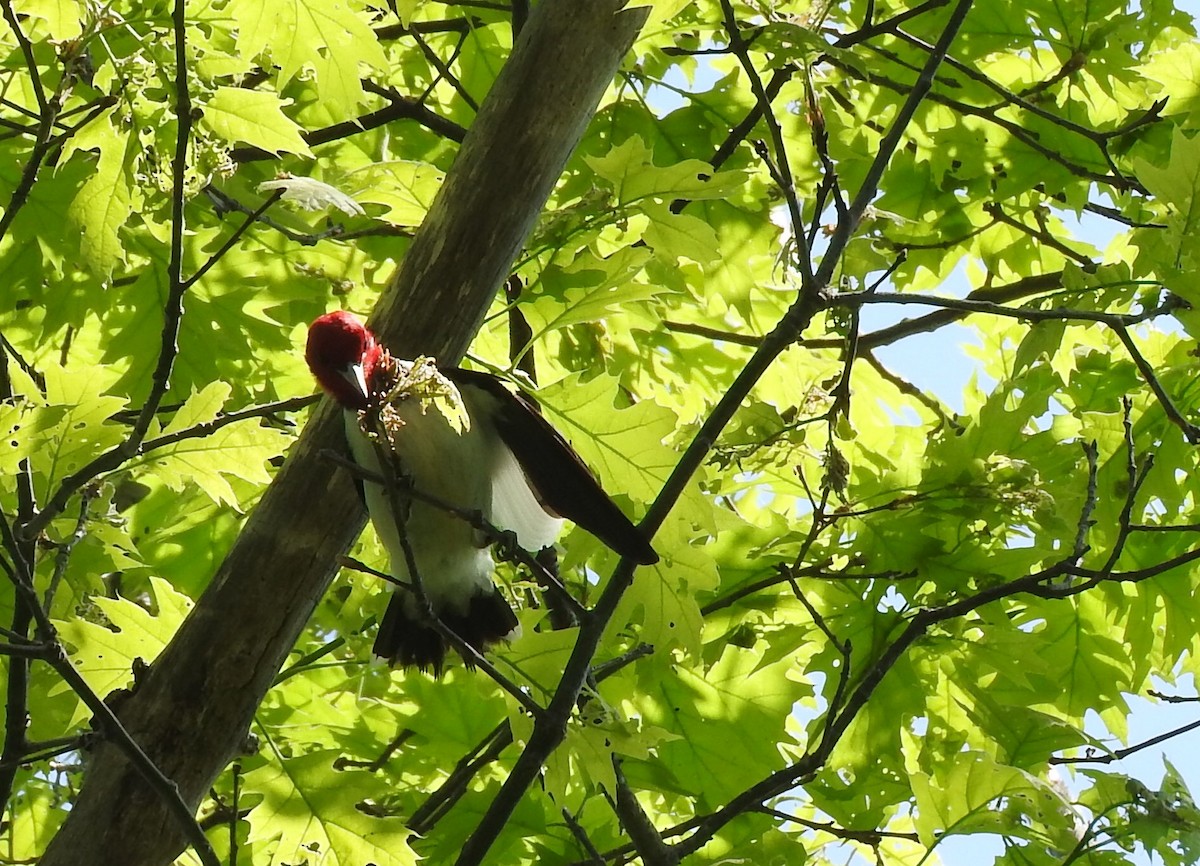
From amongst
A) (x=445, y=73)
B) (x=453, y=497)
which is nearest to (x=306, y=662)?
(x=453, y=497)

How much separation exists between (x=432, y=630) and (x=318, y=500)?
53 cm

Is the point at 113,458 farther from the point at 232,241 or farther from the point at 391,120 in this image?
the point at 391,120

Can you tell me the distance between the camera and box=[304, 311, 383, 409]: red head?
6.22ft

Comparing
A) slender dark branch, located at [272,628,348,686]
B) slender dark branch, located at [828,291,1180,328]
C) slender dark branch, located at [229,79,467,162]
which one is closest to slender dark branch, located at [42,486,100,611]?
slender dark branch, located at [272,628,348,686]

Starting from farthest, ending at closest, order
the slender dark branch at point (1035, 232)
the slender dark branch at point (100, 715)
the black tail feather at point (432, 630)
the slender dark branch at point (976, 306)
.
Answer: the slender dark branch at point (1035, 232), the black tail feather at point (432, 630), the slender dark branch at point (976, 306), the slender dark branch at point (100, 715)

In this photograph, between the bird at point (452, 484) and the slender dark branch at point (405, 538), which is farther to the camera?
the bird at point (452, 484)

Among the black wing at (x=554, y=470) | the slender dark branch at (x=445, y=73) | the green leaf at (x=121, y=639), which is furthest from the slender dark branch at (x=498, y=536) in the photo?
the slender dark branch at (x=445, y=73)

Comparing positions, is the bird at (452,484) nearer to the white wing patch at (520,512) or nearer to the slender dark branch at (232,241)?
the white wing patch at (520,512)

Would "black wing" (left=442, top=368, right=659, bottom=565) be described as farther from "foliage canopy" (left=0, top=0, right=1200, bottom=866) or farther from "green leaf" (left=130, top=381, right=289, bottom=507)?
"green leaf" (left=130, top=381, right=289, bottom=507)

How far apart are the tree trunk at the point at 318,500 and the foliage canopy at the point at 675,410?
0.11m

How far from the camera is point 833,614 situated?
261 cm

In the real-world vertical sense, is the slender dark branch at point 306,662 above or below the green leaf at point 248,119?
below

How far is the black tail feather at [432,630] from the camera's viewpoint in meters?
2.40

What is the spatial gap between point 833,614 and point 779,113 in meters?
1.38
